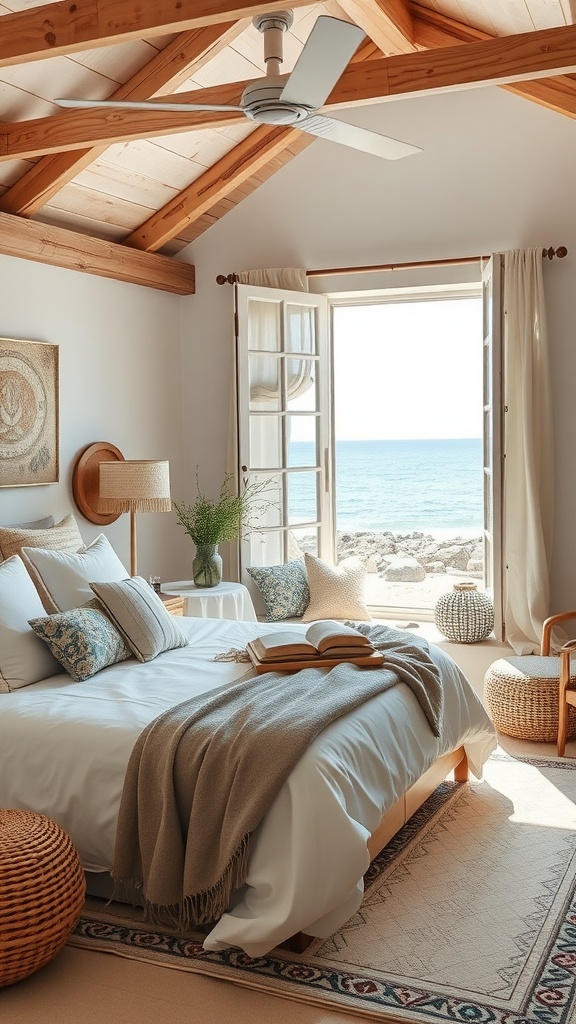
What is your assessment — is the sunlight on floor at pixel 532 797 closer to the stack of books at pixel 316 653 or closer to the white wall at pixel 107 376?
the stack of books at pixel 316 653

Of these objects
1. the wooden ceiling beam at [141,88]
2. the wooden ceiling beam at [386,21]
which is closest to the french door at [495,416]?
the wooden ceiling beam at [386,21]

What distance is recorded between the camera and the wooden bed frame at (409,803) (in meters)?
2.70

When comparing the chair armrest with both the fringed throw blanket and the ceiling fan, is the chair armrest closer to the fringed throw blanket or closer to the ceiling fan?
the fringed throw blanket

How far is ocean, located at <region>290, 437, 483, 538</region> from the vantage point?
670 inches

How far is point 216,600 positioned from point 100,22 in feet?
9.70

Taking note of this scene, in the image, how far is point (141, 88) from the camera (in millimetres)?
4422

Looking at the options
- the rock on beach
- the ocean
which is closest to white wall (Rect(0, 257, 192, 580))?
the rock on beach

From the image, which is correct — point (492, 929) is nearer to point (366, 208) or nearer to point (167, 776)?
point (167, 776)

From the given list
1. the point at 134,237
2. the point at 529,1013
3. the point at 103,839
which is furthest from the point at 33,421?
the point at 529,1013

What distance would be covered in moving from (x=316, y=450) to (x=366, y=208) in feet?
4.87

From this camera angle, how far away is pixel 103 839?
2.84m

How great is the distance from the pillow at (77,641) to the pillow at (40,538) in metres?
0.66

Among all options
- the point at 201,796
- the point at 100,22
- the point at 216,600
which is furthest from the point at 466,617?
the point at 100,22

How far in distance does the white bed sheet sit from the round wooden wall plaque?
5.74 ft
